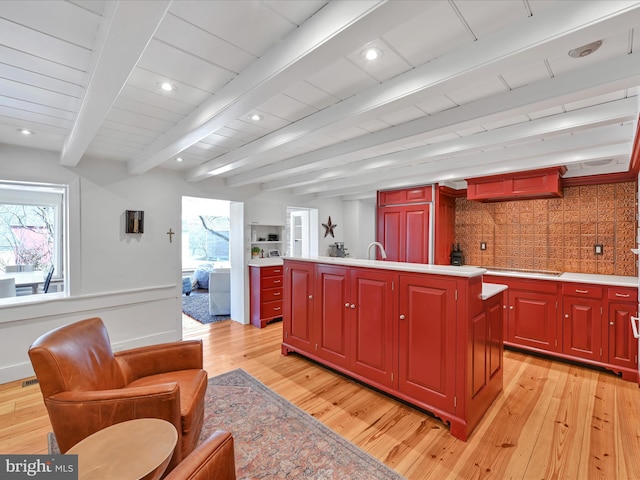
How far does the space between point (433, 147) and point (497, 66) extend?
160 centimetres

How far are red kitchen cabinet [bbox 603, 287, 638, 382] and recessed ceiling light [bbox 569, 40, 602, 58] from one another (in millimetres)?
2714

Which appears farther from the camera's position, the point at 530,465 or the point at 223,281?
the point at 223,281

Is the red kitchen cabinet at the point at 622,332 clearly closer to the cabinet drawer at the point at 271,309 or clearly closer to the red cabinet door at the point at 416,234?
the red cabinet door at the point at 416,234

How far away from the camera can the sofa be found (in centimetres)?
541

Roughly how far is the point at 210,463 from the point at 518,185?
165 inches

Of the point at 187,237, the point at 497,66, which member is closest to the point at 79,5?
the point at 497,66

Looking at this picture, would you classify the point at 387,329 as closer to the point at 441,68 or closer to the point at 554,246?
the point at 441,68

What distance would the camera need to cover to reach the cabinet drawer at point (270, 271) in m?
4.79

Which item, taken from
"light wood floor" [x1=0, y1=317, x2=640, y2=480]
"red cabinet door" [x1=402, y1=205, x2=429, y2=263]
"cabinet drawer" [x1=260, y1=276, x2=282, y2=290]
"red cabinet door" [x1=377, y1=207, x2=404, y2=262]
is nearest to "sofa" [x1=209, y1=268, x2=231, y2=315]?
"cabinet drawer" [x1=260, y1=276, x2=282, y2=290]

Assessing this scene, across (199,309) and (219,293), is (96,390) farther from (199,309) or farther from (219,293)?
(199,309)

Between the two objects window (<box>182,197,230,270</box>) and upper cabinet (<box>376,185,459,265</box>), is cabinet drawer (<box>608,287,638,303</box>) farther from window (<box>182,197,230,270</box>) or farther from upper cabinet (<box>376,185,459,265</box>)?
window (<box>182,197,230,270</box>)

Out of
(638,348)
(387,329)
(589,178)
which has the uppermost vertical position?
(589,178)

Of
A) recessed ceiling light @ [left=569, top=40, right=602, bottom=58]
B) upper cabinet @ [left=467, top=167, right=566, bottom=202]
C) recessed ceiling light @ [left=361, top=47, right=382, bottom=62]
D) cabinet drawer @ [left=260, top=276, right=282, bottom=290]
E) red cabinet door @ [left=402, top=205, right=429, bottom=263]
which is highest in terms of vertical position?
recessed ceiling light @ [left=361, top=47, right=382, bottom=62]

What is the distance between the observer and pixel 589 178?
3584mm
